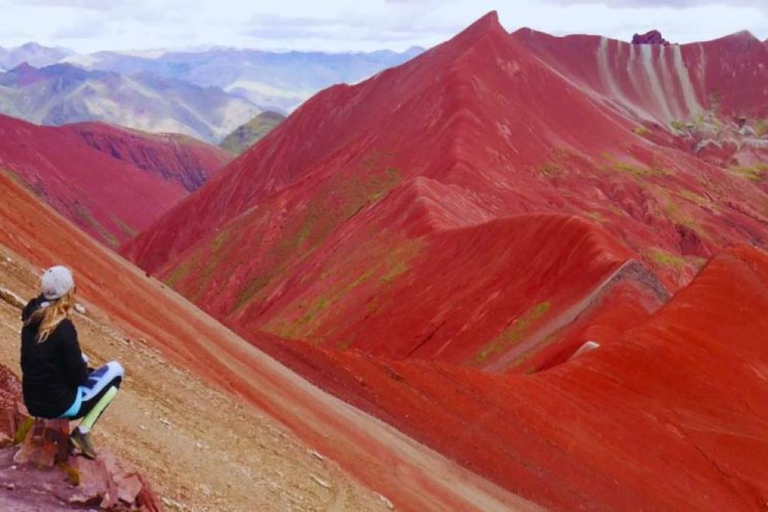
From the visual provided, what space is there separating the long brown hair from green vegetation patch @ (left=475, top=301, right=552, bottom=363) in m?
40.9

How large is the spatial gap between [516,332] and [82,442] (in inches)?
1638

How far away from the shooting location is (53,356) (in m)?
8.53

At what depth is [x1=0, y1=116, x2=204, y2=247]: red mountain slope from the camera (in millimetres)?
164750

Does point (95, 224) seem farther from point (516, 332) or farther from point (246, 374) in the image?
point (246, 374)

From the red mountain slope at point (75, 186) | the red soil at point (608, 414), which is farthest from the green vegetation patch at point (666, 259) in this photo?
the red mountain slope at point (75, 186)

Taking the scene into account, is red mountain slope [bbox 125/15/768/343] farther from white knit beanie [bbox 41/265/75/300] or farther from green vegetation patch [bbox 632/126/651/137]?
white knit beanie [bbox 41/265/75/300]

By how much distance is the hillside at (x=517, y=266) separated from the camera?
2989 cm

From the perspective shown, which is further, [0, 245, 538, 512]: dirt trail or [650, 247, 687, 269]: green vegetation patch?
[650, 247, 687, 269]: green vegetation patch

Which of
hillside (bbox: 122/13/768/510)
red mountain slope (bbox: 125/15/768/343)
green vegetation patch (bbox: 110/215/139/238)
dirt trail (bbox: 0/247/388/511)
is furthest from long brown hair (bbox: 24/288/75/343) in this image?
green vegetation patch (bbox: 110/215/139/238)

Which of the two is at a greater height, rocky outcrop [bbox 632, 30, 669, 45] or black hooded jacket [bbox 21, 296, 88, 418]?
rocky outcrop [bbox 632, 30, 669, 45]

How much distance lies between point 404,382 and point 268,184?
92125 mm

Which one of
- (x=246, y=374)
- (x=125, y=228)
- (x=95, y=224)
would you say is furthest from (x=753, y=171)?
(x=246, y=374)

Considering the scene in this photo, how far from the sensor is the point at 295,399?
72.9ft

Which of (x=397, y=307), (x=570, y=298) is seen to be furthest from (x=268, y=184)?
(x=570, y=298)
